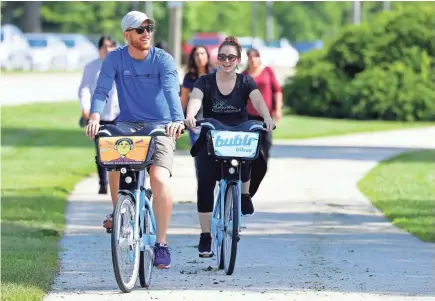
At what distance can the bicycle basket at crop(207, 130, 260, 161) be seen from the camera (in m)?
9.61

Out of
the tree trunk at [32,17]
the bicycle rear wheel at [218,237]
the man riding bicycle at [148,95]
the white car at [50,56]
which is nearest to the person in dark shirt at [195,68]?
the bicycle rear wheel at [218,237]

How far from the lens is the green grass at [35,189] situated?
31.0ft

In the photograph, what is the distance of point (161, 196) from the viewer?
9.11 m

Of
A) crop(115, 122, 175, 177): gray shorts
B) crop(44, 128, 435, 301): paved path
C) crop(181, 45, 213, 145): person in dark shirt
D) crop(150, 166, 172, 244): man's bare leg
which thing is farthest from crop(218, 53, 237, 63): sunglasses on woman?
crop(181, 45, 213, 145): person in dark shirt

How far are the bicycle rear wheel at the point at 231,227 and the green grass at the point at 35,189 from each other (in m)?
1.24

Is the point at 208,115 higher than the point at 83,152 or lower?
higher

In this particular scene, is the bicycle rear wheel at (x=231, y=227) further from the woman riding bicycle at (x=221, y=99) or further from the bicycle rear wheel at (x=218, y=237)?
the woman riding bicycle at (x=221, y=99)

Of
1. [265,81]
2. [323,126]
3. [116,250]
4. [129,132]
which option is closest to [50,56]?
[323,126]

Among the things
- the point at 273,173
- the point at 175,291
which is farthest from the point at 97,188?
the point at 175,291

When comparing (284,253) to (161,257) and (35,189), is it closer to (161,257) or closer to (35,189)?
(161,257)

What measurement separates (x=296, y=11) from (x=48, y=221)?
81.4m

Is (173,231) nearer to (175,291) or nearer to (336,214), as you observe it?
(336,214)

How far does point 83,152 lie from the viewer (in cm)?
2155

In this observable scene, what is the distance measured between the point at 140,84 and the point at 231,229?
49.7 inches
